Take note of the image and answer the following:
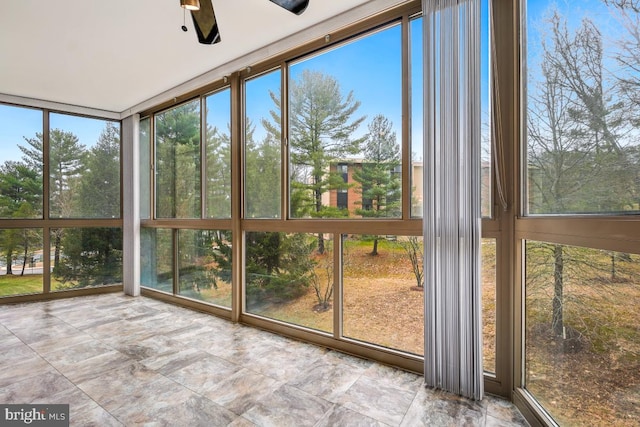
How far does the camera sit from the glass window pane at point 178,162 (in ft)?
15.0

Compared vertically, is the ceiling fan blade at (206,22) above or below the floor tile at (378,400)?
above

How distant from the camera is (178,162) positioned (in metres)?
4.84

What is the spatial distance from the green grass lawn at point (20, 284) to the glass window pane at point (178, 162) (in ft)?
6.62

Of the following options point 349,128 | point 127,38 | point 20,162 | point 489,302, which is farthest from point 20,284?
point 489,302

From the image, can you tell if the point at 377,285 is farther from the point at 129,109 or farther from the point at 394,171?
the point at 129,109

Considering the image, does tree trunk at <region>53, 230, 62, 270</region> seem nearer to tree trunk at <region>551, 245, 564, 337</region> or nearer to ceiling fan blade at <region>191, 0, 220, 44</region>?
ceiling fan blade at <region>191, 0, 220, 44</region>

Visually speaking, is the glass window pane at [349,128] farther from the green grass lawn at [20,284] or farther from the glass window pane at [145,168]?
the green grass lawn at [20,284]

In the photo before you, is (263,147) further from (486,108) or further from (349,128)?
(486,108)

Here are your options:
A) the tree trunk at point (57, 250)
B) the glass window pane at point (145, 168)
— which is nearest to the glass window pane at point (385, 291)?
the glass window pane at point (145, 168)

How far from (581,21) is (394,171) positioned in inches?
56.7

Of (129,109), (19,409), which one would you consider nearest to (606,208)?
(19,409)

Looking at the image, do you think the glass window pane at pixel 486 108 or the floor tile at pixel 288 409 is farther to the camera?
the glass window pane at pixel 486 108

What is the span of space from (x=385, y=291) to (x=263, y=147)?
82.2 inches

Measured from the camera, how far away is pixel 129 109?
532 cm
